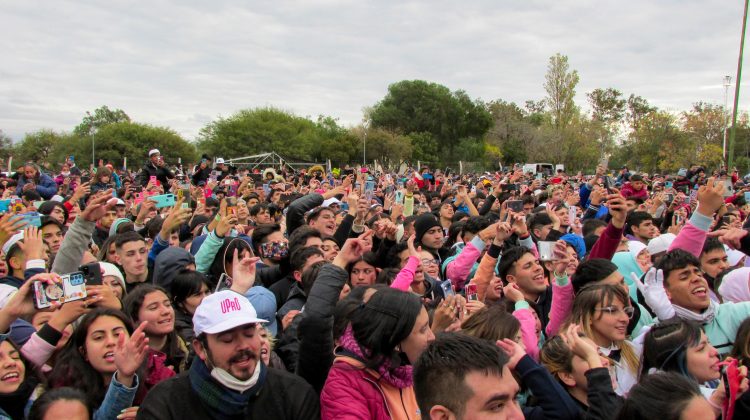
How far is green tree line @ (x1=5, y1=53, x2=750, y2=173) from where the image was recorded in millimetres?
57406

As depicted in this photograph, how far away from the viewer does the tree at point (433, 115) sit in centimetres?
6644

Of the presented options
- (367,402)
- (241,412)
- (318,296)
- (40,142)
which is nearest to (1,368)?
→ (241,412)

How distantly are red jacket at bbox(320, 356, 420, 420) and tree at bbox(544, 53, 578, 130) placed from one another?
63.3m

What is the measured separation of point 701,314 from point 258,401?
10.4 ft

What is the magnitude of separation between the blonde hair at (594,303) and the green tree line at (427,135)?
159 feet

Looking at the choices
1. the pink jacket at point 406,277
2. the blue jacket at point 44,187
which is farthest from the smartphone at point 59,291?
the blue jacket at point 44,187

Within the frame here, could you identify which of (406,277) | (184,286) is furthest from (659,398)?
(184,286)

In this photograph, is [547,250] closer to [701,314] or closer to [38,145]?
[701,314]

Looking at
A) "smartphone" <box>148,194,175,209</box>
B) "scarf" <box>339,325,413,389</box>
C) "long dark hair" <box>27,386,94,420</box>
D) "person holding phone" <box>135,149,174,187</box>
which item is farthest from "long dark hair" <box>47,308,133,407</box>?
"person holding phone" <box>135,149,174,187</box>

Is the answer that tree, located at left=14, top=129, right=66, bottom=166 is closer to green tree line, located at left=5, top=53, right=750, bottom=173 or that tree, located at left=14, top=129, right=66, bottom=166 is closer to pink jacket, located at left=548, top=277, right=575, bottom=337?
green tree line, located at left=5, top=53, right=750, bottom=173

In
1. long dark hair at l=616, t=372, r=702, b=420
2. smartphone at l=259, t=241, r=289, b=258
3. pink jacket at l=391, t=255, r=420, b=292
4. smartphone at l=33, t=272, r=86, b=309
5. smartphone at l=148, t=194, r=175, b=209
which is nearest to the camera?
long dark hair at l=616, t=372, r=702, b=420

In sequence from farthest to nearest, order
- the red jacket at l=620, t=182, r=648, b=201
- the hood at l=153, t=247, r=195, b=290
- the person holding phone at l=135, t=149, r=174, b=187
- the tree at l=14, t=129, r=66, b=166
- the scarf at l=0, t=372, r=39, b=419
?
the tree at l=14, t=129, r=66, b=166, the person holding phone at l=135, t=149, r=174, b=187, the red jacket at l=620, t=182, r=648, b=201, the hood at l=153, t=247, r=195, b=290, the scarf at l=0, t=372, r=39, b=419

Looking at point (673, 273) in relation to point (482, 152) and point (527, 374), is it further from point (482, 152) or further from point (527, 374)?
point (482, 152)

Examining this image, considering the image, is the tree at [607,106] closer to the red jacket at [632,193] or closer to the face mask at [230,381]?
the red jacket at [632,193]
